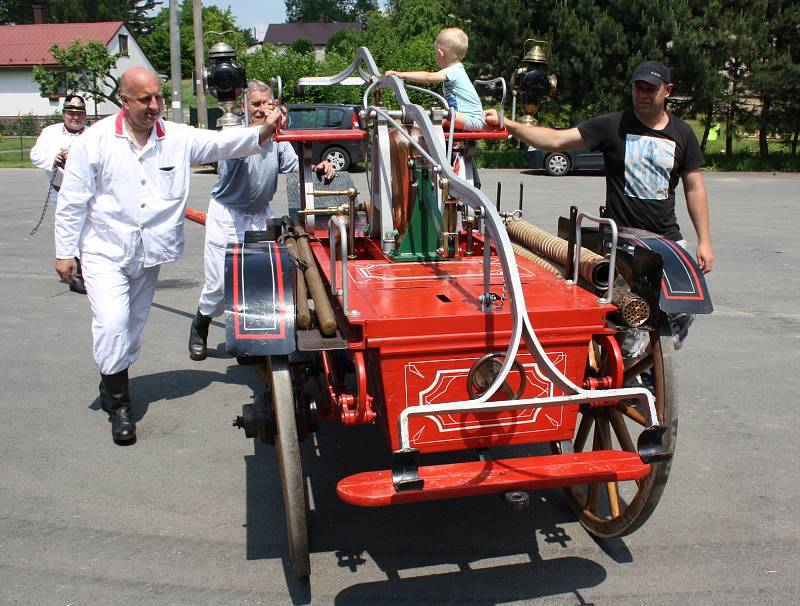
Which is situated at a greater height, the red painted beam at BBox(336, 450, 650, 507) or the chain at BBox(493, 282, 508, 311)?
the chain at BBox(493, 282, 508, 311)

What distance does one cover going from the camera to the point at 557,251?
411cm

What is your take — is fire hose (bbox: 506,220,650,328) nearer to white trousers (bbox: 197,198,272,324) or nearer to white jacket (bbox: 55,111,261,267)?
white jacket (bbox: 55,111,261,267)

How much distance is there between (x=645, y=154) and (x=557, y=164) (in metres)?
17.8

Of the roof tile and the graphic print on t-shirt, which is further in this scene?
the roof tile

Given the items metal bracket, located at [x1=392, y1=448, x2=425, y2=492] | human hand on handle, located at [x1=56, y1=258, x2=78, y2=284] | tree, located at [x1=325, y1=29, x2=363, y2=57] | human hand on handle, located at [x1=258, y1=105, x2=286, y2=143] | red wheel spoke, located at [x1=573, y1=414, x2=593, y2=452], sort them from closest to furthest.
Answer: metal bracket, located at [x1=392, y1=448, x2=425, y2=492], red wheel spoke, located at [x1=573, y1=414, x2=593, y2=452], human hand on handle, located at [x1=56, y1=258, x2=78, y2=284], human hand on handle, located at [x1=258, y1=105, x2=286, y2=143], tree, located at [x1=325, y1=29, x2=363, y2=57]

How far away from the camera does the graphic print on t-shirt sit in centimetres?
434

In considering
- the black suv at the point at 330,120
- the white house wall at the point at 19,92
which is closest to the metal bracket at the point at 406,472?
the black suv at the point at 330,120

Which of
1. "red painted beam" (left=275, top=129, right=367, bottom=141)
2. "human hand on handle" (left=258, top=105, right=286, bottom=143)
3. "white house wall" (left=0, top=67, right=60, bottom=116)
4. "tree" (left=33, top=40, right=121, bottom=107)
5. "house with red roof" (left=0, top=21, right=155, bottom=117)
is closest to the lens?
"human hand on handle" (left=258, top=105, right=286, bottom=143)

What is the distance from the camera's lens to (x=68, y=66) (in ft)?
119

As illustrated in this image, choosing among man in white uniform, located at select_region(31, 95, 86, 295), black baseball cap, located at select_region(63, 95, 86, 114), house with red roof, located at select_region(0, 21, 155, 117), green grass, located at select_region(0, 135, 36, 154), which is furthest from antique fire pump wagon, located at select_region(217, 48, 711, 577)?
house with red roof, located at select_region(0, 21, 155, 117)

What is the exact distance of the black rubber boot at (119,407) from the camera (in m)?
4.69

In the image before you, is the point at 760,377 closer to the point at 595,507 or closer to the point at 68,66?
the point at 595,507

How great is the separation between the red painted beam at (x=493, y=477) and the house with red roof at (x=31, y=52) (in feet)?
174

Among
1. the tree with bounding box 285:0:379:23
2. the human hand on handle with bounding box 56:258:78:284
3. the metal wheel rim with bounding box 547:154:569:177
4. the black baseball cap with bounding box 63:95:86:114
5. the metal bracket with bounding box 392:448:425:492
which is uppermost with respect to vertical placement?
the tree with bounding box 285:0:379:23
